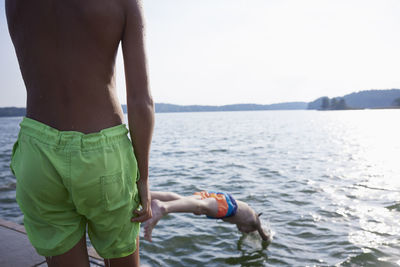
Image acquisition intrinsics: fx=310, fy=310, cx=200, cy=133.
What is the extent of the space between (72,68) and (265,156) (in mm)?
13477

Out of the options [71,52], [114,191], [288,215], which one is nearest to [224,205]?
[288,215]

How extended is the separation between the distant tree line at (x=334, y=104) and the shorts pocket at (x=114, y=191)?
158 m

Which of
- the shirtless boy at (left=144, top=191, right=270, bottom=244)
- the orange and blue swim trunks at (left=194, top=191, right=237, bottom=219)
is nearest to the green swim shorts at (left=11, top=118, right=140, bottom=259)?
the shirtless boy at (left=144, top=191, right=270, bottom=244)

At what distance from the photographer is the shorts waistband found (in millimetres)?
1488

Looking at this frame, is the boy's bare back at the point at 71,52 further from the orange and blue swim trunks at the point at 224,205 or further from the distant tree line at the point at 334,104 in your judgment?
the distant tree line at the point at 334,104

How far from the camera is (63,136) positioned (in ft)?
4.88

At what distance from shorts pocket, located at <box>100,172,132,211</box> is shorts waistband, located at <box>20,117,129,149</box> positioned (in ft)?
0.59

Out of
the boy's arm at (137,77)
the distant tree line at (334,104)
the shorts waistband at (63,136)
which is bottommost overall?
the shorts waistband at (63,136)

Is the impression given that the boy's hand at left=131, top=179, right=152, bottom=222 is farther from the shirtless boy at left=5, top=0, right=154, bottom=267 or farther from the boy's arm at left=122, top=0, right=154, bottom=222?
the boy's arm at left=122, top=0, right=154, bottom=222

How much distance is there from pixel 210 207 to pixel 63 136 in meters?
3.06

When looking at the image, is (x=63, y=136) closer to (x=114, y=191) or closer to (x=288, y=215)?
(x=114, y=191)

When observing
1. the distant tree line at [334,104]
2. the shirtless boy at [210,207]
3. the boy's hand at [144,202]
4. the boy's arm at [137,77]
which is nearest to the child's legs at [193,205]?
the shirtless boy at [210,207]

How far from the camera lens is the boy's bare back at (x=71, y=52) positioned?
147 cm

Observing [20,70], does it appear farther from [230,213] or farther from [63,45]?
[230,213]
